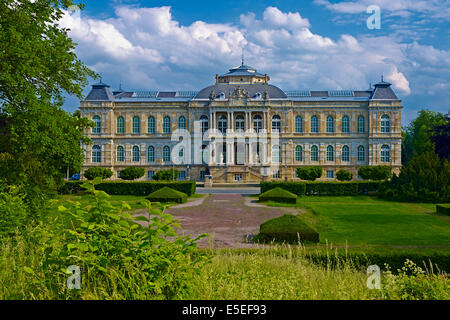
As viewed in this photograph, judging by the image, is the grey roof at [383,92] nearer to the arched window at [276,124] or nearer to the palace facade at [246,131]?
the palace facade at [246,131]

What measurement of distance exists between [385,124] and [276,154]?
18.6m

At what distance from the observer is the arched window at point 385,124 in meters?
65.9

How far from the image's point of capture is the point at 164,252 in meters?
6.44

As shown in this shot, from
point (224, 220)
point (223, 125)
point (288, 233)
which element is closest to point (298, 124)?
point (223, 125)

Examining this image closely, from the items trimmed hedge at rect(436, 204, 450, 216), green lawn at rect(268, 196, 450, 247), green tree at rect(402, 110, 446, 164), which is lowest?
green lawn at rect(268, 196, 450, 247)

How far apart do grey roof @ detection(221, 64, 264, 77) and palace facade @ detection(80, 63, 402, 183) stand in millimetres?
4663

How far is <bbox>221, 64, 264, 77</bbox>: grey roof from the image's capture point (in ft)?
235

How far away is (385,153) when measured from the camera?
65.9m

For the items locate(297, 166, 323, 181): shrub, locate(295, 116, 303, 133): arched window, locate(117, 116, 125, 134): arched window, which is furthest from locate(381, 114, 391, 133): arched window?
locate(117, 116, 125, 134): arched window

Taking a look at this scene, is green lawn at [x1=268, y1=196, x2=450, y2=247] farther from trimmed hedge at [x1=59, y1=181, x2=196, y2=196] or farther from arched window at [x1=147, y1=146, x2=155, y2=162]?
arched window at [x1=147, y1=146, x2=155, y2=162]

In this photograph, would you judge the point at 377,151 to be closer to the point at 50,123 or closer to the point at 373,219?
the point at 373,219

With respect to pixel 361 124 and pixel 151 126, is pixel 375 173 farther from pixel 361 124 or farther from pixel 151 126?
pixel 151 126

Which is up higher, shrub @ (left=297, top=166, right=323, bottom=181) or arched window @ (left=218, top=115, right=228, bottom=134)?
arched window @ (left=218, top=115, right=228, bottom=134)
